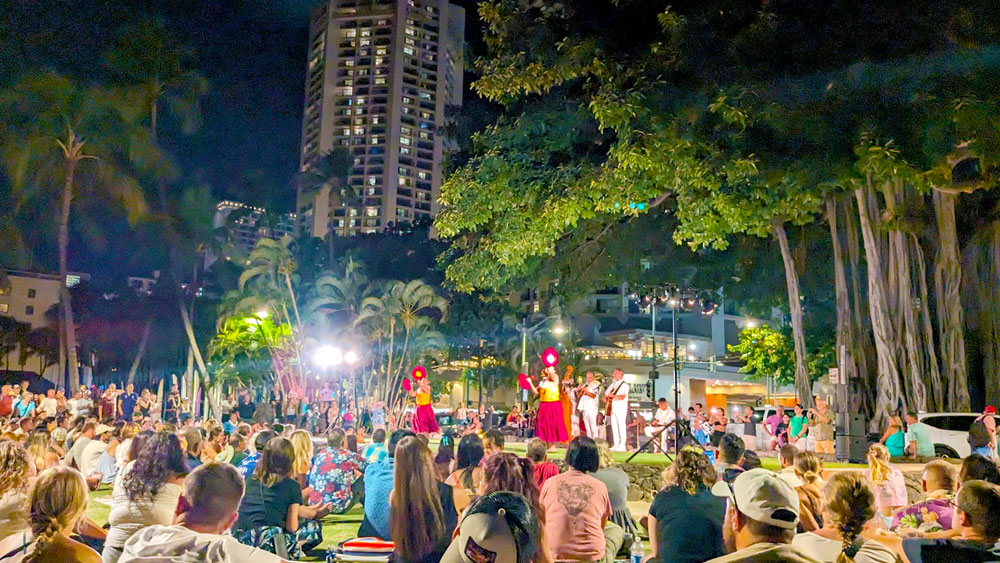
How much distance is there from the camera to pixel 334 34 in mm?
104812

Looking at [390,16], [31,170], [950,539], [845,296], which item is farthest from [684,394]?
[390,16]

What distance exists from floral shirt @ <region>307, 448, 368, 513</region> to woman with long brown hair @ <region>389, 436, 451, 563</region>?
165 inches

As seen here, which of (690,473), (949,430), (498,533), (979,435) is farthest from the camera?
(949,430)

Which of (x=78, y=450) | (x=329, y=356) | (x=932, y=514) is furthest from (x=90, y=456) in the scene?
(x=329, y=356)

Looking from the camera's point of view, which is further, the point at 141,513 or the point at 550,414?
the point at 550,414

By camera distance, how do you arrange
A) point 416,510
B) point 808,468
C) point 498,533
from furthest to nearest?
point 808,468 → point 416,510 → point 498,533

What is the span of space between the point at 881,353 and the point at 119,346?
44.1 meters

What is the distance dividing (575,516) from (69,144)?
32549 millimetres

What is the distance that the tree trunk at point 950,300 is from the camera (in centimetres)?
1574

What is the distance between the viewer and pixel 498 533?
80.1 inches

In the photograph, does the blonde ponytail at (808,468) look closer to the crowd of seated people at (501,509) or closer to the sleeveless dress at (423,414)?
the crowd of seated people at (501,509)

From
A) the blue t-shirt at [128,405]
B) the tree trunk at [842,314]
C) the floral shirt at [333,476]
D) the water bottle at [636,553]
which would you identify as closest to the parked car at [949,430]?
the tree trunk at [842,314]

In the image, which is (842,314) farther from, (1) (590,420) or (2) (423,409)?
(2) (423,409)

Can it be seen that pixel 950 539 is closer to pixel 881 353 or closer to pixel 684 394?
pixel 881 353
